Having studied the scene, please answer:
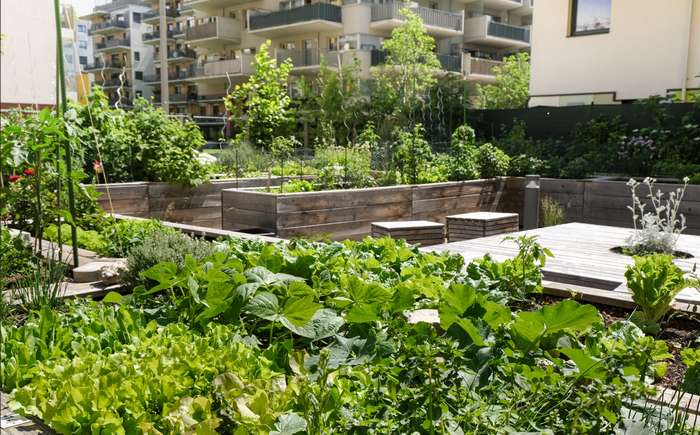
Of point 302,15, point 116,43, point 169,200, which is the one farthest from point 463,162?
point 116,43

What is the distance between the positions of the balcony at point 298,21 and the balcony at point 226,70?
66.5 inches

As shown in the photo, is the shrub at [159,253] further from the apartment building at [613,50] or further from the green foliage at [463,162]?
the apartment building at [613,50]

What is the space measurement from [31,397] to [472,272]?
1864 mm

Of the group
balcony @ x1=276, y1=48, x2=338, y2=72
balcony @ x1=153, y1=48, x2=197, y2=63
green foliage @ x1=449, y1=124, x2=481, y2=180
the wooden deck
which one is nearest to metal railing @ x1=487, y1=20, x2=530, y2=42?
balcony @ x1=276, y1=48, x2=338, y2=72

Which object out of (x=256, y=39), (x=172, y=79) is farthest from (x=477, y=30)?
(x=172, y=79)

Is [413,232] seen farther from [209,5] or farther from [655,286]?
[209,5]

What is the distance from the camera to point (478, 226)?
6.78m

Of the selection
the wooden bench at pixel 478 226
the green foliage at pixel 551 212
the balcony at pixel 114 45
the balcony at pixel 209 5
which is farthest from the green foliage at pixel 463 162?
the balcony at pixel 114 45

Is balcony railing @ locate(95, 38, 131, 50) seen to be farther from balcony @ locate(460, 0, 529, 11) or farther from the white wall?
the white wall

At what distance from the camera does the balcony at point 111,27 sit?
6184cm

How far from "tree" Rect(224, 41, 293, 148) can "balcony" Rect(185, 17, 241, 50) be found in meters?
18.1

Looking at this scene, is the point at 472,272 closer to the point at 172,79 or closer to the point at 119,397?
the point at 119,397

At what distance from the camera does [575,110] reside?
13.5 meters

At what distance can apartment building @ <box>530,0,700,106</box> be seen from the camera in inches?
536
